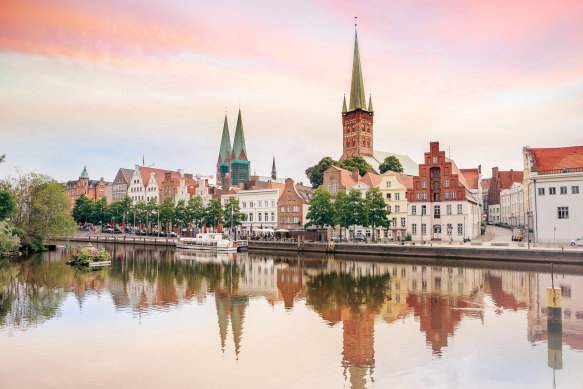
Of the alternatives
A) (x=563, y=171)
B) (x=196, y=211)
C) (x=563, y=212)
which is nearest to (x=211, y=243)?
(x=196, y=211)

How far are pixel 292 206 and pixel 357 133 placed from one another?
51401 mm

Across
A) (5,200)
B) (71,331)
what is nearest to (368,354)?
(71,331)

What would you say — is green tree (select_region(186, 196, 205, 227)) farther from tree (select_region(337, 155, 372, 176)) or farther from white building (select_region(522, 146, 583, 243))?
white building (select_region(522, 146, 583, 243))

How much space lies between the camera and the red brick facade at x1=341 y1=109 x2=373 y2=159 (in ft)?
431

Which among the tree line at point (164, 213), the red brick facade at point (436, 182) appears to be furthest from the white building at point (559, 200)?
the tree line at point (164, 213)

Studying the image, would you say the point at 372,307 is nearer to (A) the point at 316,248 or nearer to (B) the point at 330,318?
(B) the point at 330,318

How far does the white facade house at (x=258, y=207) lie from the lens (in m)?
92.2

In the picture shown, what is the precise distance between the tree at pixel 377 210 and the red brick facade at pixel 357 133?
58335 mm

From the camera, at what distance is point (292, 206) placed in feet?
292

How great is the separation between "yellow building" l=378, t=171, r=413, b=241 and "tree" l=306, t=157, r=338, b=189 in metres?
19.6

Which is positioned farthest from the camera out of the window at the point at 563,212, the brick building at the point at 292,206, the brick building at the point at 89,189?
the brick building at the point at 89,189

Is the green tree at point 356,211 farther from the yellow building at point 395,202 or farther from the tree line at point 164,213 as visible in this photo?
the tree line at point 164,213

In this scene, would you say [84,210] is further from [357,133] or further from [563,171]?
[563,171]

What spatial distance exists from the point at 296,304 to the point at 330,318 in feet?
16.4
